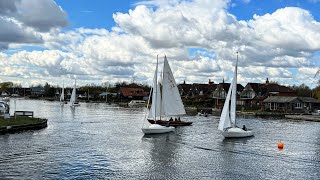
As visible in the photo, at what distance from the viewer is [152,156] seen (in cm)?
3684

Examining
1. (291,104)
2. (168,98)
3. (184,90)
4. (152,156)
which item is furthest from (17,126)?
(184,90)

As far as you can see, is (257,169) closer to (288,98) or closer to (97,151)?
(97,151)

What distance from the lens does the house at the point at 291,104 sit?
387 ft

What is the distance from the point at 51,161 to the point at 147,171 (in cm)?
812

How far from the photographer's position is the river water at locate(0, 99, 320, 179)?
29438 mm

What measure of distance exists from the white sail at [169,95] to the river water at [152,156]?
8.63 metres

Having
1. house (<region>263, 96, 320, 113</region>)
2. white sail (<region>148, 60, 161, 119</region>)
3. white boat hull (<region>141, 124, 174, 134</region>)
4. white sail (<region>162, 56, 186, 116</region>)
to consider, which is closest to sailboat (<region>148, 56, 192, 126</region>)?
white sail (<region>162, 56, 186, 116</region>)

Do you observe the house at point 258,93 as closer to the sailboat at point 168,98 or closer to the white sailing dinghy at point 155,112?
the sailboat at point 168,98

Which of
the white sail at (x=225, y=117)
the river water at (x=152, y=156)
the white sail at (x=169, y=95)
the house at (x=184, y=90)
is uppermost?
the house at (x=184, y=90)

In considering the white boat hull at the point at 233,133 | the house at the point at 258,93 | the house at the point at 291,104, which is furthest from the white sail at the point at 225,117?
the house at the point at 258,93

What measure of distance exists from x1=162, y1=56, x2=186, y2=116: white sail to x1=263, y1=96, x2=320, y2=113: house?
61.3m

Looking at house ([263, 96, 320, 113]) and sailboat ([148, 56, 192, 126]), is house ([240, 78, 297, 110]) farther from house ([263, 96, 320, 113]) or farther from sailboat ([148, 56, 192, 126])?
sailboat ([148, 56, 192, 126])

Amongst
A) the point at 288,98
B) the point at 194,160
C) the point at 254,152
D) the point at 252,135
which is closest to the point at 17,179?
the point at 194,160

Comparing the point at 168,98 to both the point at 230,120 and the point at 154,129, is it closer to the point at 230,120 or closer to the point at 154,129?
the point at 154,129
